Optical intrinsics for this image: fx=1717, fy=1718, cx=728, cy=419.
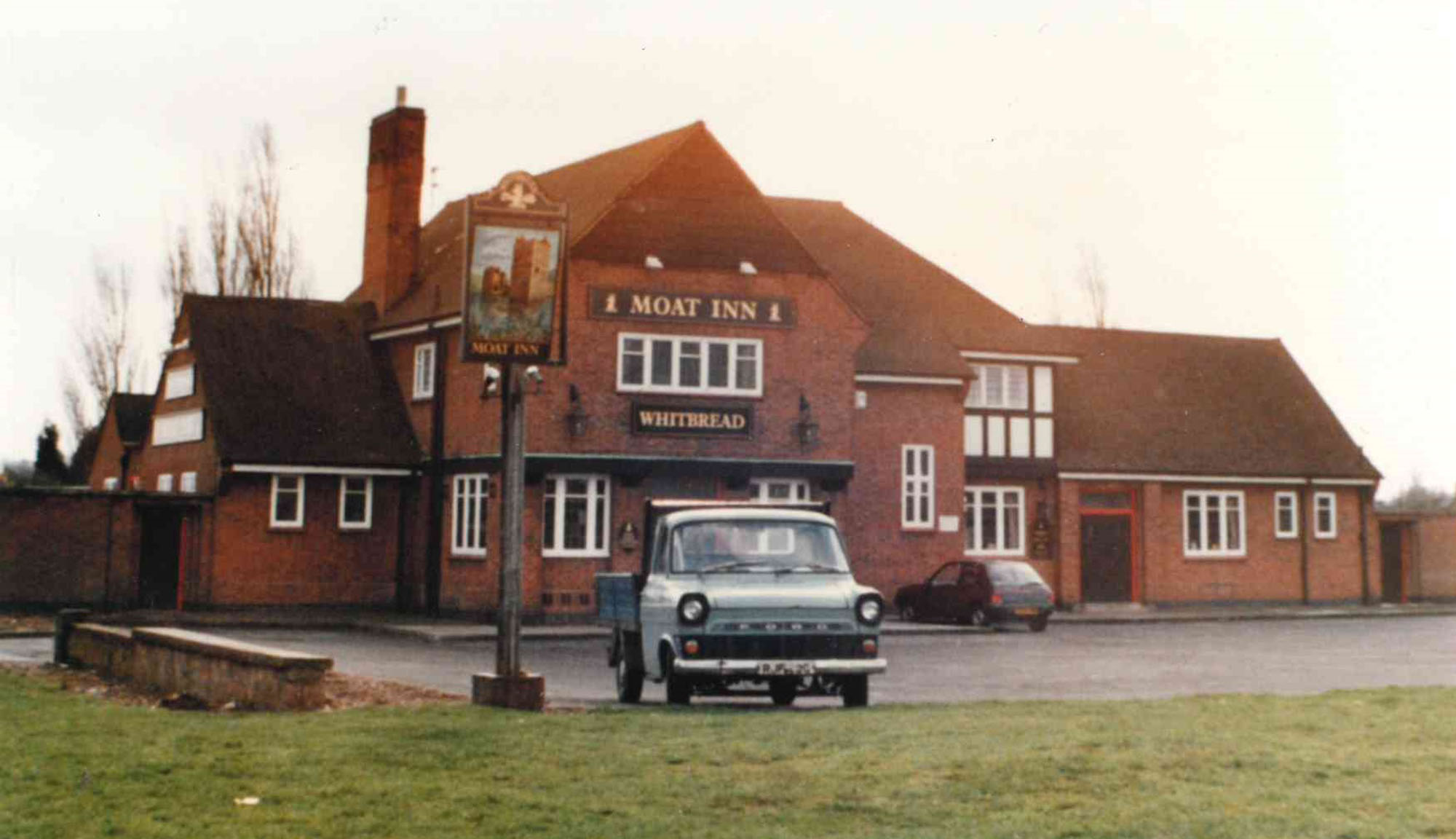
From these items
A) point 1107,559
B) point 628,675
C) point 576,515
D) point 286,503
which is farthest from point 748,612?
point 1107,559

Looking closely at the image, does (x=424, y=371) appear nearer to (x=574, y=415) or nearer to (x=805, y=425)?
(x=574, y=415)

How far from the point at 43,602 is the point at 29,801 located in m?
28.1

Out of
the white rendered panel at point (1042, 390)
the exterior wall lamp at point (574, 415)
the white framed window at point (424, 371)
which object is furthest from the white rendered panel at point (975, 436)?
the white framed window at point (424, 371)

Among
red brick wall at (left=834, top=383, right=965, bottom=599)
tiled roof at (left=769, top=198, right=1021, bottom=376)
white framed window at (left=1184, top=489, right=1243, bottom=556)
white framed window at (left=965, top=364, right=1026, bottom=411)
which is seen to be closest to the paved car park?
red brick wall at (left=834, top=383, right=965, bottom=599)

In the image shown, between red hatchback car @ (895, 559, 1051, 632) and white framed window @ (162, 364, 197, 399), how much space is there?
17.3 metres

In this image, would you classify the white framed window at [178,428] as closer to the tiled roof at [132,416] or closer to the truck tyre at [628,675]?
the tiled roof at [132,416]

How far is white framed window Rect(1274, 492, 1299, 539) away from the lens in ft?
148

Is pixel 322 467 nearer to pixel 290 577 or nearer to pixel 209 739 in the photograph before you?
pixel 290 577

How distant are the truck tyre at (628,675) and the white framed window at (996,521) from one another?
24.9 meters

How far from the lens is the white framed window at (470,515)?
35656mm

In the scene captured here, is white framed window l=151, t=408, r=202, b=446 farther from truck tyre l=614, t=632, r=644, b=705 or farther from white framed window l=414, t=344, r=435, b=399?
truck tyre l=614, t=632, r=644, b=705

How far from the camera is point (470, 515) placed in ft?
119

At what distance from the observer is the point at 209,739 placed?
37.4 feet

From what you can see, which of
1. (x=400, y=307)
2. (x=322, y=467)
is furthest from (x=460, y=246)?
(x=322, y=467)
